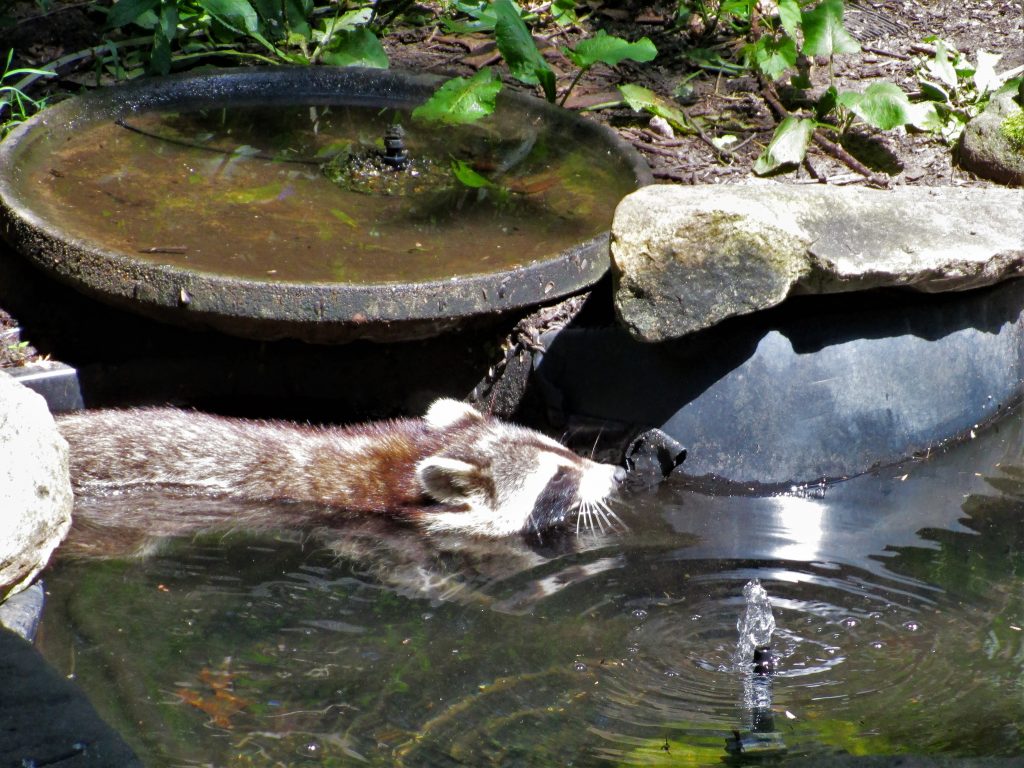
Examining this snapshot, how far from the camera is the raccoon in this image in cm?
560

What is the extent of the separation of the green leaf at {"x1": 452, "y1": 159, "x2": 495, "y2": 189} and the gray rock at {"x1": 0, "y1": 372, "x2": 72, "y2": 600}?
109 inches

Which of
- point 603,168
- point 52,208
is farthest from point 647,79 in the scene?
point 52,208

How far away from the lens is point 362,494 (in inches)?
228

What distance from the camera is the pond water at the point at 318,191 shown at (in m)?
5.82

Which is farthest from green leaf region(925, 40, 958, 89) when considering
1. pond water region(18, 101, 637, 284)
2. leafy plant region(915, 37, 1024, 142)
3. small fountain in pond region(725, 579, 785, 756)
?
small fountain in pond region(725, 579, 785, 756)

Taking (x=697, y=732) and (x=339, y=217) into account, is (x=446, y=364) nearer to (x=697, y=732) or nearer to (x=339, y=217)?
(x=339, y=217)

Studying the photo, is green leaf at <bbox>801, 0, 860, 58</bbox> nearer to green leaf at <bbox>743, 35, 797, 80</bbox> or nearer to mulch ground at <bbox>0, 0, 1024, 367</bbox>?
green leaf at <bbox>743, 35, 797, 80</bbox>

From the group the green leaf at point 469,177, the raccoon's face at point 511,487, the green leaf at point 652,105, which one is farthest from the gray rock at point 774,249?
the green leaf at point 652,105

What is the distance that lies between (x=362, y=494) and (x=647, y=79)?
4.39m

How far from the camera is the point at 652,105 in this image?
790 cm

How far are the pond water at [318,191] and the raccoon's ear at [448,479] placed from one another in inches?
33.2

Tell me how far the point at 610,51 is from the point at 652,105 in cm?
80

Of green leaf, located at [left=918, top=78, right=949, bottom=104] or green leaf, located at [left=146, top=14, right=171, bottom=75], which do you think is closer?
green leaf, located at [left=146, top=14, right=171, bottom=75]

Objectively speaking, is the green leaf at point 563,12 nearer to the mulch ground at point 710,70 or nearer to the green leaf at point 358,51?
the mulch ground at point 710,70
